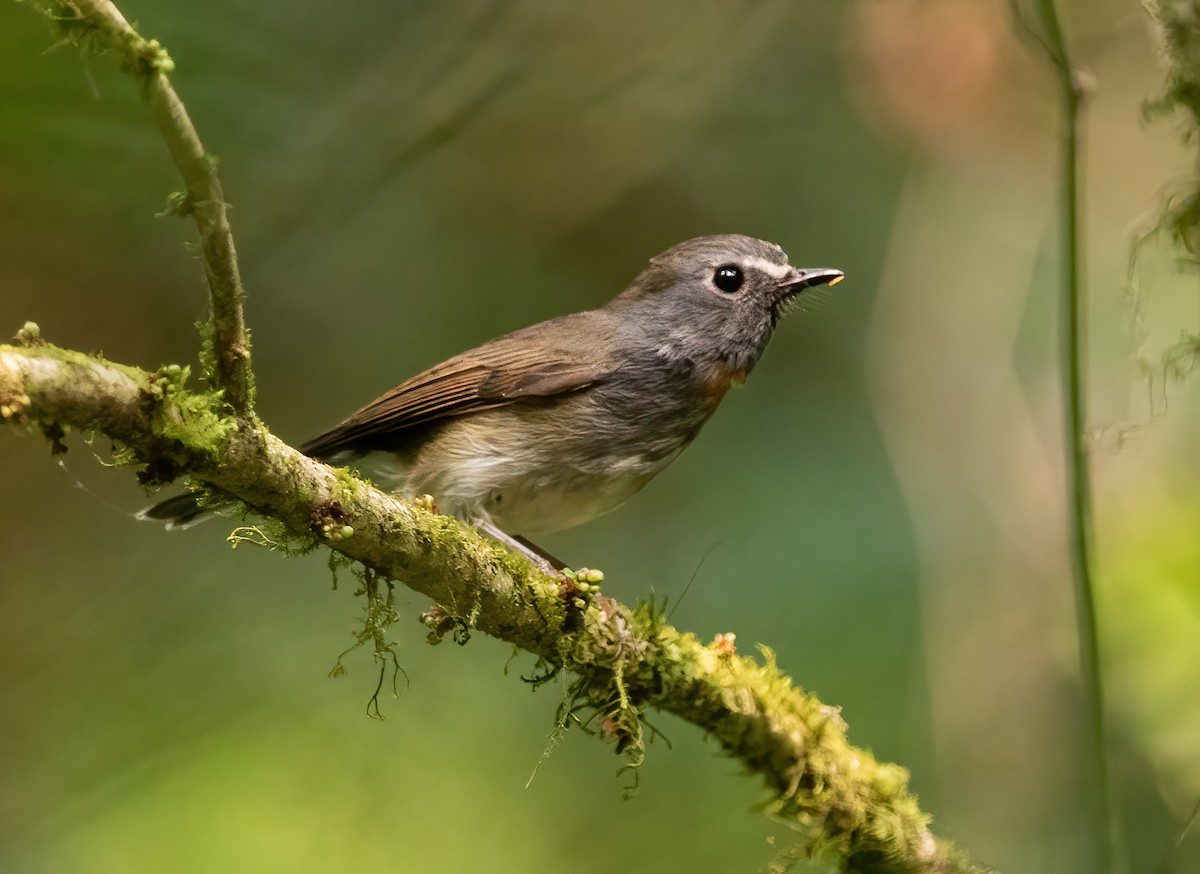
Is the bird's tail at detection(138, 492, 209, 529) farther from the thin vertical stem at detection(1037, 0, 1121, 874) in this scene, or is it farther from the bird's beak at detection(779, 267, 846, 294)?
the thin vertical stem at detection(1037, 0, 1121, 874)

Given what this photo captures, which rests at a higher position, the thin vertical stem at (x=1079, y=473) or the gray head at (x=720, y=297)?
the gray head at (x=720, y=297)

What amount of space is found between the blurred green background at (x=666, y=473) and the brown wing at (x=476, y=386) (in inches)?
55.9

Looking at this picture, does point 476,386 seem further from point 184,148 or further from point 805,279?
point 184,148

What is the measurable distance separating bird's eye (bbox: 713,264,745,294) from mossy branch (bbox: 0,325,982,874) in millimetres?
1680

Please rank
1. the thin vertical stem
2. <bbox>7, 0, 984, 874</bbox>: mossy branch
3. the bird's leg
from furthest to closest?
the bird's leg
the thin vertical stem
<bbox>7, 0, 984, 874</bbox>: mossy branch

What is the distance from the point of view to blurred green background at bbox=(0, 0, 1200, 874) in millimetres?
4496

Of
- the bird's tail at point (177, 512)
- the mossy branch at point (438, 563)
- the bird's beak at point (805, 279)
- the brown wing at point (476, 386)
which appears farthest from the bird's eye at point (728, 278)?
the bird's tail at point (177, 512)

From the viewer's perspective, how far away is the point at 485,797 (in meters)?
4.84

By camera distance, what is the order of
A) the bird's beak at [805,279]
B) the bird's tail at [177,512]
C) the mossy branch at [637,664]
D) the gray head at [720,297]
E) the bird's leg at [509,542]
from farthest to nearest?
the bird's beak at [805,279]
the gray head at [720,297]
the bird's tail at [177,512]
the bird's leg at [509,542]
the mossy branch at [637,664]

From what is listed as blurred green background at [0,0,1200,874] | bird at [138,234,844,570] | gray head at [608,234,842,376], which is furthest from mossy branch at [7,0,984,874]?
gray head at [608,234,842,376]

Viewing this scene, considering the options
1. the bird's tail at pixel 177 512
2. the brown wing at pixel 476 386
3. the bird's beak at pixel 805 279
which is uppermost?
the bird's beak at pixel 805 279

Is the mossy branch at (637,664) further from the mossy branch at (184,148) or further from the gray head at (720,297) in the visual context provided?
the gray head at (720,297)

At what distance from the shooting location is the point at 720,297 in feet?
14.8

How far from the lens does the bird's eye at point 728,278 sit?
15.0ft
